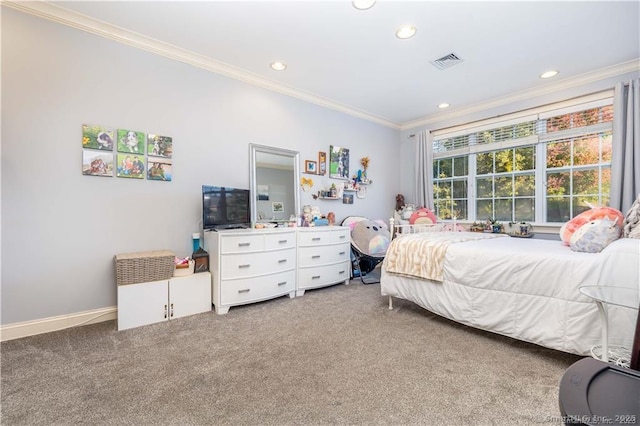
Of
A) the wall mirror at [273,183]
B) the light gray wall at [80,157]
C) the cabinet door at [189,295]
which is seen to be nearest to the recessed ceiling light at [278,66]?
the light gray wall at [80,157]

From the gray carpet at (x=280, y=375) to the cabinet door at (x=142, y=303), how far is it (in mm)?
112

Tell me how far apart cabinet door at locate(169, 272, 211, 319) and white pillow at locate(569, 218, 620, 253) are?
9.81 ft

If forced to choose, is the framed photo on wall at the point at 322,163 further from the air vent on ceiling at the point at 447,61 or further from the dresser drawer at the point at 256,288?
the air vent on ceiling at the point at 447,61

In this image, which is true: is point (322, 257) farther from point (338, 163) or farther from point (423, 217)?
point (423, 217)

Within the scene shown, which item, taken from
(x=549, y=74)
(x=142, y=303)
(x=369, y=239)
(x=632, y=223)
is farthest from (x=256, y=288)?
(x=549, y=74)

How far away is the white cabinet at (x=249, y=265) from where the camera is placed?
8.54ft

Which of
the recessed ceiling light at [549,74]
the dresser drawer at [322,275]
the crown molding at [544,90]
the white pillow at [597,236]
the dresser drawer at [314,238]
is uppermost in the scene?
the recessed ceiling light at [549,74]

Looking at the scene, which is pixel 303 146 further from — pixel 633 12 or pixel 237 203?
pixel 633 12

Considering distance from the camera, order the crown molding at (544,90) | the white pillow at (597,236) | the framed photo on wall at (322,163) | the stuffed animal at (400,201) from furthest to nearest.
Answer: the stuffed animal at (400,201), the framed photo on wall at (322,163), the crown molding at (544,90), the white pillow at (597,236)

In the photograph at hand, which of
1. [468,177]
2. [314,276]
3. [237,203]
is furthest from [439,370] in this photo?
[468,177]

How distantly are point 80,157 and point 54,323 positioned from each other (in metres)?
1.37

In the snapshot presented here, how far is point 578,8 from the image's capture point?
7.08ft

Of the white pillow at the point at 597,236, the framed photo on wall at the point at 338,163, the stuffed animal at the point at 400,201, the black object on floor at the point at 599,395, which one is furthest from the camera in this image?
the stuffed animal at the point at 400,201

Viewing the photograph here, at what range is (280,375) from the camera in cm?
162
